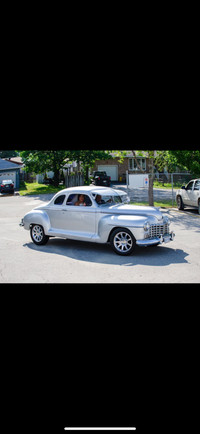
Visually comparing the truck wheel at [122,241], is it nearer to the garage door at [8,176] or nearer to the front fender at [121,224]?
the front fender at [121,224]

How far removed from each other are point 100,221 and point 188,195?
25.0 feet

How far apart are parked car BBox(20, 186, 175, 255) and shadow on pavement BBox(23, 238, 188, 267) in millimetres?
281

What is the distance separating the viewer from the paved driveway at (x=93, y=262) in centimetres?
675

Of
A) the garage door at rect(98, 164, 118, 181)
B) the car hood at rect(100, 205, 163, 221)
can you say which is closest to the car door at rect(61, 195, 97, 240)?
the car hood at rect(100, 205, 163, 221)

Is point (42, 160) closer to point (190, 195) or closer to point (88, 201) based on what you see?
point (190, 195)

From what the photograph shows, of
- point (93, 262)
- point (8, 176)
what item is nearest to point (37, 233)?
point (93, 262)

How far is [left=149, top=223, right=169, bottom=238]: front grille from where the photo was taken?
8383mm

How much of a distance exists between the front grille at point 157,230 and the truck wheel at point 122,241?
44 cm

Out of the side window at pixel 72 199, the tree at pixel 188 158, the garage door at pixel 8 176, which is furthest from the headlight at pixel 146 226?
the garage door at pixel 8 176

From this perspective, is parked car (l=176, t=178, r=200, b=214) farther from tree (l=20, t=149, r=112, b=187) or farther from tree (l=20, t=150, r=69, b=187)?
tree (l=20, t=150, r=69, b=187)
